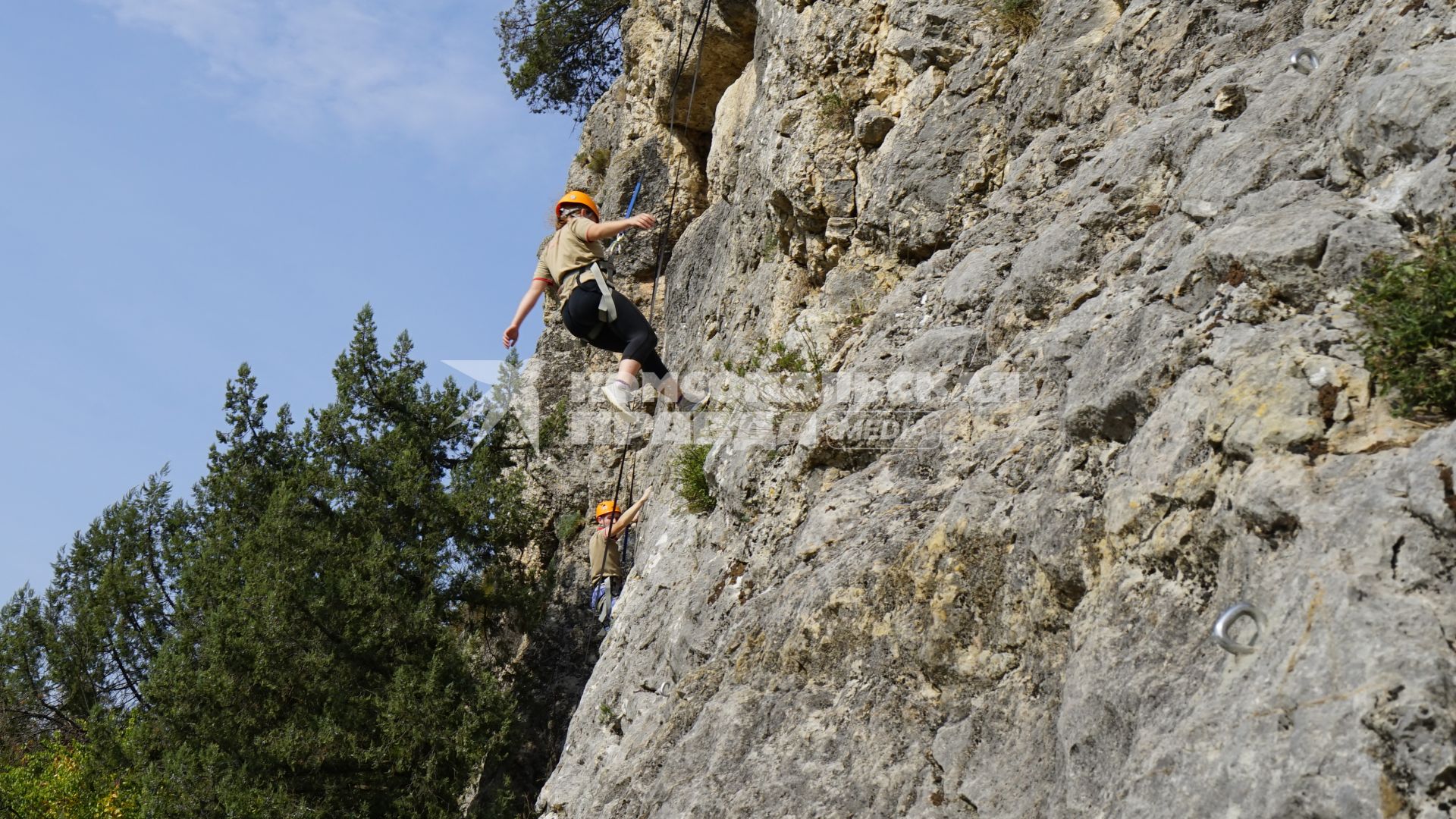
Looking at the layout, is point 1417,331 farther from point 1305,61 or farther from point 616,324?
point 616,324

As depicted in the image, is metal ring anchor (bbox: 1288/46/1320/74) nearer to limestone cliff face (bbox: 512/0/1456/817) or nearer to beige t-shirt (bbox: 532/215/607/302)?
limestone cliff face (bbox: 512/0/1456/817)

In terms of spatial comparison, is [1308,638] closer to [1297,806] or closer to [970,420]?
[1297,806]

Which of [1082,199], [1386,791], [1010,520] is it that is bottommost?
[1386,791]

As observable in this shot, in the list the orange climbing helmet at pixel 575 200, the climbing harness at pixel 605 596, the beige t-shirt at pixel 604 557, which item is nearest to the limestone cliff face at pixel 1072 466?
the orange climbing helmet at pixel 575 200

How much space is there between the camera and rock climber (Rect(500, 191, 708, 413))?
29.8 feet

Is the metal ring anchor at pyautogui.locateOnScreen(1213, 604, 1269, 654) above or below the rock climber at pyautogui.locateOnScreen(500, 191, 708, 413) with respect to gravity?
below

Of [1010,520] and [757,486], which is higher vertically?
[757,486]

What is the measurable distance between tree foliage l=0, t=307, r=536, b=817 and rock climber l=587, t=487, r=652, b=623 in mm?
1776

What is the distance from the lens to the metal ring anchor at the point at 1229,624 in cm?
324

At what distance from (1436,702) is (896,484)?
Result: 3.65 meters

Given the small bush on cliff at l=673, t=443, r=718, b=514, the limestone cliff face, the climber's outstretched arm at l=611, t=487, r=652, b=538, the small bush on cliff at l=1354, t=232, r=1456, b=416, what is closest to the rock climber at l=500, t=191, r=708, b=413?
the small bush on cliff at l=673, t=443, r=718, b=514

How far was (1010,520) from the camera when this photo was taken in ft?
16.1

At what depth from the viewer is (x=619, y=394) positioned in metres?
8.89

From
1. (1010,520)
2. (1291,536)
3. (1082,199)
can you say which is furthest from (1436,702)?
(1082,199)
